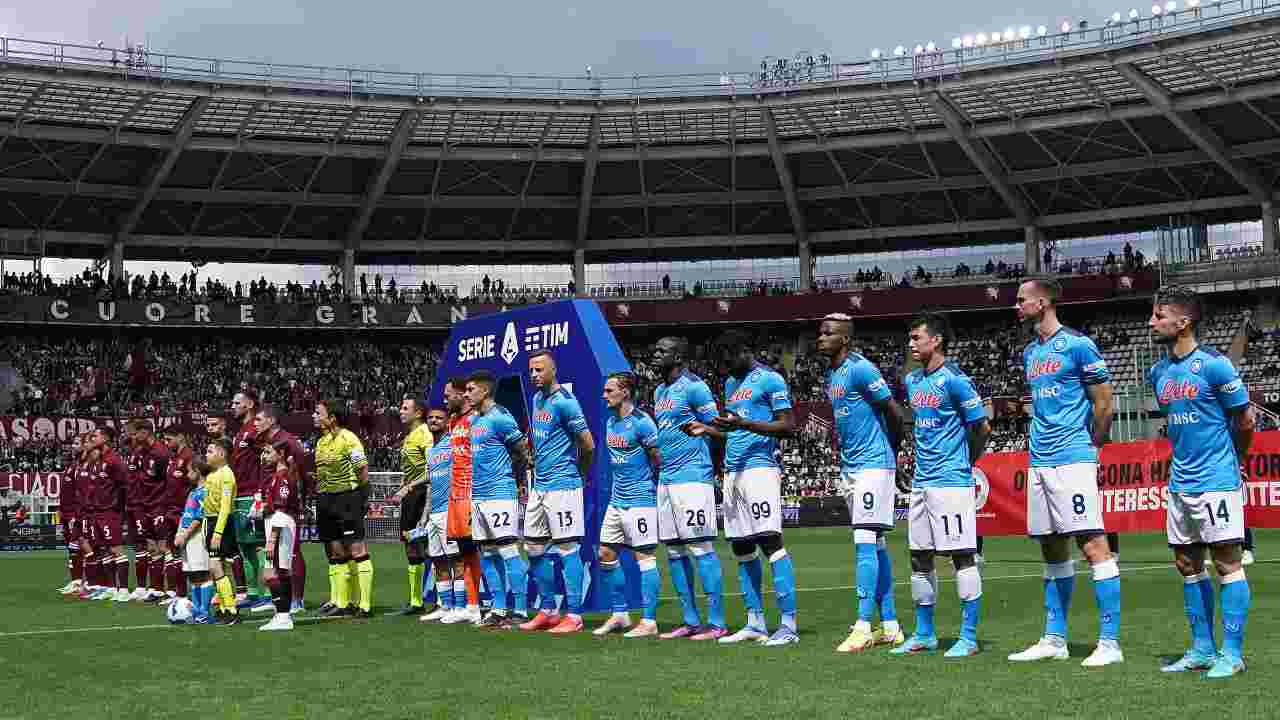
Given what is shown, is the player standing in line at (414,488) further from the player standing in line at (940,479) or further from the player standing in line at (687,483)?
the player standing in line at (940,479)

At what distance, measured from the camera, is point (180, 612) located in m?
14.6

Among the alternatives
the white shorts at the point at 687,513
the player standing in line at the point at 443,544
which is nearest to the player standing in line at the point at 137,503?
the player standing in line at the point at 443,544

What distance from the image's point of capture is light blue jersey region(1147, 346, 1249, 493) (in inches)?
358

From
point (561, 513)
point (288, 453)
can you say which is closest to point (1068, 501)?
point (561, 513)

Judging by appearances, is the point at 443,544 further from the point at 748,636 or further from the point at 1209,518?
the point at 1209,518

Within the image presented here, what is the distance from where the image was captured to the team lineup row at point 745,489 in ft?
30.4

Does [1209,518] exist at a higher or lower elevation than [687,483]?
lower

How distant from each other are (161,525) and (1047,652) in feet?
39.5

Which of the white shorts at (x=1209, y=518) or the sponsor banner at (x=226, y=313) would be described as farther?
the sponsor banner at (x=226, y=313)

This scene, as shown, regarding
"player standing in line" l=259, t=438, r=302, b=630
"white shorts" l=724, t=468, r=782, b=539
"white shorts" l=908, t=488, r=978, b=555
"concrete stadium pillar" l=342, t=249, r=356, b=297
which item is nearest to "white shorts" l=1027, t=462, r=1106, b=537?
"white shorts" l=908, t=488, r=978, b=555

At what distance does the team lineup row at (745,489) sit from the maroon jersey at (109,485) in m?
3.67

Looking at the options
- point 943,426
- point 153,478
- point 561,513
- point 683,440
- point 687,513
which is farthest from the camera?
point 153,478

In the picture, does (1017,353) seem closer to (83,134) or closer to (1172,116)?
(1172,116)

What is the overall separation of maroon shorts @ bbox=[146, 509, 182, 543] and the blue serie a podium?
391 centimetres
